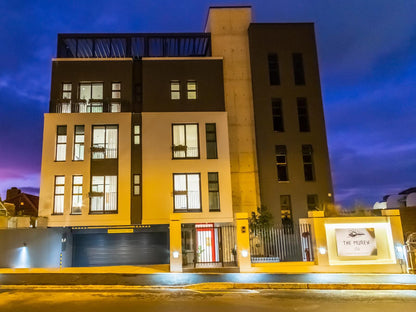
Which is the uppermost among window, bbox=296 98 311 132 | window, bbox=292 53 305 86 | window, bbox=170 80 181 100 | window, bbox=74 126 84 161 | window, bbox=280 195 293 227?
window, bbox=292 53 305 86

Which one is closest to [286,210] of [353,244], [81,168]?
[353,244]

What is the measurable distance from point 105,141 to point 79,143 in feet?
5.29

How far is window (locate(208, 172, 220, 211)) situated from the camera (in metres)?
21.3

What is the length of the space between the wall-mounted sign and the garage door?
10837mm

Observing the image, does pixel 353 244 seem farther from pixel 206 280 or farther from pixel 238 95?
pixel 238 95

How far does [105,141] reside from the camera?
21766 mm

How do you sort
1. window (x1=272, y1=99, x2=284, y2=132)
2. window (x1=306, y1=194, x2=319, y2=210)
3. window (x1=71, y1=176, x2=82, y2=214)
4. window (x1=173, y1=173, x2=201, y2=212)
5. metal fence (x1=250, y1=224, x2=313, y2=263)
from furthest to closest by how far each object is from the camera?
1. window (x1=272, y1=99, x2=284, y2=132)
2. window (x1=306, y1=194, x2=319, y2=210)
3. window (x1=173, y1=173, x2=201, y2=212)
4. window (x1=71, y1=176, x2=82, y2=214)
5. metal fence (x1=250, y1=224, x2=313, y2=263)

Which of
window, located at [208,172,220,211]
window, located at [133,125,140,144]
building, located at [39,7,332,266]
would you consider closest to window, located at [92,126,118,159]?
building, located at [39,7,332,266]

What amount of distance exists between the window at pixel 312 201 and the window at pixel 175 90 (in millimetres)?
11154

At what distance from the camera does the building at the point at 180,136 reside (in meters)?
21.0

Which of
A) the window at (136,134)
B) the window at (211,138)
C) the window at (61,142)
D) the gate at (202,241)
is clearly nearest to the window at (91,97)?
the window at (61,142)

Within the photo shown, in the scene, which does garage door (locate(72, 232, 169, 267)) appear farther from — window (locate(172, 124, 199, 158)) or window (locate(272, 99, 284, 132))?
window (locate(272, 99, 284, 132))

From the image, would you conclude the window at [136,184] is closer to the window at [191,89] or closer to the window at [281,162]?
the window at [191,89]

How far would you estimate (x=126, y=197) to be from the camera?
2089 centimetres
